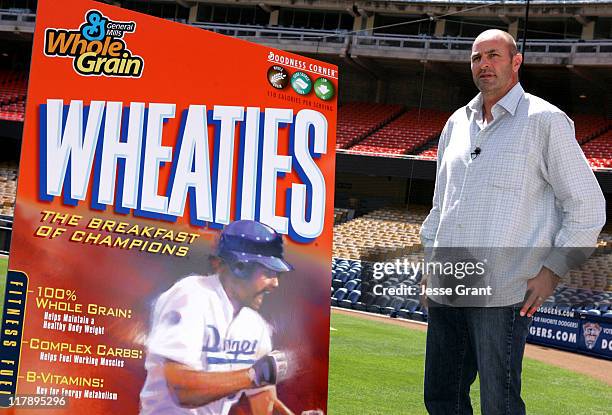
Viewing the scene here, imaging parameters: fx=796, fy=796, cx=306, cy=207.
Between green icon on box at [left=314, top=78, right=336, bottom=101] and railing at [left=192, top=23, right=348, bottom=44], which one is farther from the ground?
railing at [left=192, top=23, right=348, bottom=44]

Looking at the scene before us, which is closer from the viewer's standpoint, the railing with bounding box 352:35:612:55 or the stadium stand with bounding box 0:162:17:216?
the stadium stand with bounding box 0:162:17:216

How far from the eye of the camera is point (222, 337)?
326 cm

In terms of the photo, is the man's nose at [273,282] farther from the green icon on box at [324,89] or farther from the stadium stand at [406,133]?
the stadium stand at [406,133]

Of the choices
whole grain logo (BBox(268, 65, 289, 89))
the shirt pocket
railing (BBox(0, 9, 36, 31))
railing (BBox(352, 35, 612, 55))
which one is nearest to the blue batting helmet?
whole grain logo (BBox(268, 65, 289, 89))

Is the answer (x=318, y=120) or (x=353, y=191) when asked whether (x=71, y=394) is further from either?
(x=353, y=191)

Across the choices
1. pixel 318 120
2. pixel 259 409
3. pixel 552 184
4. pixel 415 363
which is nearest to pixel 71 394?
pixel 259 409

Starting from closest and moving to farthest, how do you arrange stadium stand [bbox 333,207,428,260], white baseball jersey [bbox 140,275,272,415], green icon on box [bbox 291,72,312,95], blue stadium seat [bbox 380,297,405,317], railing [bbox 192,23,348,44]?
1. white baseball jersey [bbox 140,275,272,415]
2. green icon on box [bbox 291,72,312,95]
3. blue stadium seat [bbox 380,297,405,317]
4. stadium stand [bbox 333,207,428,260]
5. railing [bbox 192,23,348,44]

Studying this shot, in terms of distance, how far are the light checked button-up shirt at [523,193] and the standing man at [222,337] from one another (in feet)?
2.65

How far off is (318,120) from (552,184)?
1.04 metres

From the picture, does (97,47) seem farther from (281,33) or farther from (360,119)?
(360,119)

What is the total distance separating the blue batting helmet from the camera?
332 cm

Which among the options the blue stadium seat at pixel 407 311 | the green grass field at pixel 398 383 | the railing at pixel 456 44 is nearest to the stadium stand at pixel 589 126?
the railing at pixel 456 44

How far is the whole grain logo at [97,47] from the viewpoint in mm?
3107

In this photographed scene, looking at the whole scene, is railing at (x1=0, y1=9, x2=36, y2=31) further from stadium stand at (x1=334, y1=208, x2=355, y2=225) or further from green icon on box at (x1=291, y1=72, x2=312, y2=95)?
green icon on box at (x1=291, y1=72, x2=312, y2=95)
